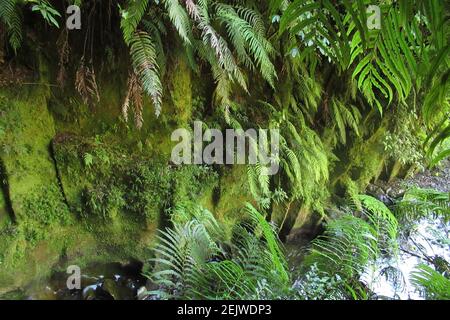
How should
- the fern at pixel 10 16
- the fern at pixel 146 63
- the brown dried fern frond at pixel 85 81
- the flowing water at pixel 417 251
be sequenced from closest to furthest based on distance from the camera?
the fern at pixel 10 16, the fern at pixel 146 63, the brown dried fern frond at pixel 85 81, the flowing water at pixel 417 251

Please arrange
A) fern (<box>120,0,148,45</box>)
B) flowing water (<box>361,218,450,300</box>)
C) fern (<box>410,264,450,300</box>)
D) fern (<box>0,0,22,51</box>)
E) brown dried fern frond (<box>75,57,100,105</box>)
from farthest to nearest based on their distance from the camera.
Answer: flowing water (<box>361,218,450,300</box>)
brown dried fern frond (<box>75,57,100,105</box>)
fern (<box>120,0,148,45</box>)
fern (<box>0,0,22,51</box>)
fern (<box>410,264,450,300</box>)

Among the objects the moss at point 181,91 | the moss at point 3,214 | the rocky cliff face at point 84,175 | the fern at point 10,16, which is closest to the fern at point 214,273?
the rocky cliff face at point 84,175

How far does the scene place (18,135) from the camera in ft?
8.40

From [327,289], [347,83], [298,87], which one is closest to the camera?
[327,289]

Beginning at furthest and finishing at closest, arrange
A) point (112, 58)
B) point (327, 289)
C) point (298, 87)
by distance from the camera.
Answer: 1. point (298, 87)
2. point (112, 58)
3. point (327, 289)

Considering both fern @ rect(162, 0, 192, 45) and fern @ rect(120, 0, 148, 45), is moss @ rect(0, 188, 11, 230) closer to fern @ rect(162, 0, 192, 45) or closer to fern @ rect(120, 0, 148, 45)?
fern @ rect(120, 0, 148, 45)

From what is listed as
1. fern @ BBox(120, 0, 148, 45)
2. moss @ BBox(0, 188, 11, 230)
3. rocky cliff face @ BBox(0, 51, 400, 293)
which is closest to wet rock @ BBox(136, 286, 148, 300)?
rocky cliff face @ BBox(0, 51, 400, 293)

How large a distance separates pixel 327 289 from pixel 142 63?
1818mm

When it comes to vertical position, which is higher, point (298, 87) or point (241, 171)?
point (298, 87)

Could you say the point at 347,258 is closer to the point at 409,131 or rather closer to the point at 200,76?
the point at 200,76

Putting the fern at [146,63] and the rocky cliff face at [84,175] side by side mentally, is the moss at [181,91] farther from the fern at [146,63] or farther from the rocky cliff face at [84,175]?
the fern at [146,63]

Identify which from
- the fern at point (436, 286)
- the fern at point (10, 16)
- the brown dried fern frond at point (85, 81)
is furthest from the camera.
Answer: the brown dried fern frond at point (85, 81)

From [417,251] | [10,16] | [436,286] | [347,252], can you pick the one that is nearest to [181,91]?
[10,16]
